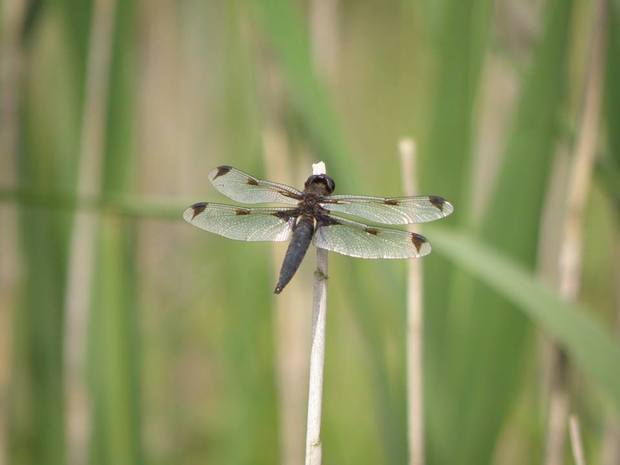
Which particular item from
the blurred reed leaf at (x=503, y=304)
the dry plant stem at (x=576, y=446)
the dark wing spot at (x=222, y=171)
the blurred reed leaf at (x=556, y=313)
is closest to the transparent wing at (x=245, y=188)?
the dark wing spot at (x=222, y=171)

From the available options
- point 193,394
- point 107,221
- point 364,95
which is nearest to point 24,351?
point 107,221

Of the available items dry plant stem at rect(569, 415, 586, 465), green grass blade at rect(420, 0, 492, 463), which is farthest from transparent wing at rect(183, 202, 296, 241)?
dry plant stem at rect(569, 415, 586, 465)

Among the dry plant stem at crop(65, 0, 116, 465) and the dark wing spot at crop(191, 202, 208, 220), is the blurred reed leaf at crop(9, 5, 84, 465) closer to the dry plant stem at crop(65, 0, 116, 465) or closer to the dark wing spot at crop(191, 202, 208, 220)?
the dry plant stem at crop(65, 0, 116, 465)

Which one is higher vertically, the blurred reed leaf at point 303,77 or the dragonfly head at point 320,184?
A: the blurred reed leaf at point 303,77

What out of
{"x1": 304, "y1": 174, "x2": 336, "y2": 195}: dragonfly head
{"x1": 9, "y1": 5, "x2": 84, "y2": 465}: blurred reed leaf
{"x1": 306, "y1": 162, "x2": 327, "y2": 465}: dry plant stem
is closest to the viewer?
{"x1": 306, "y1": 162, "x2": 327, "y2": 465}: dry plant stem

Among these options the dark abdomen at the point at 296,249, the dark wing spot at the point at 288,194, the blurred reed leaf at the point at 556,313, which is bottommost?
the blurred reed leaf at the point at 556,313

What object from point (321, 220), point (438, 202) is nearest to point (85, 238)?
point (321, 220)

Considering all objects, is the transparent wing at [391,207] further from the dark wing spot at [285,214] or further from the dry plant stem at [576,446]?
the dry plant stem at [576,446]
